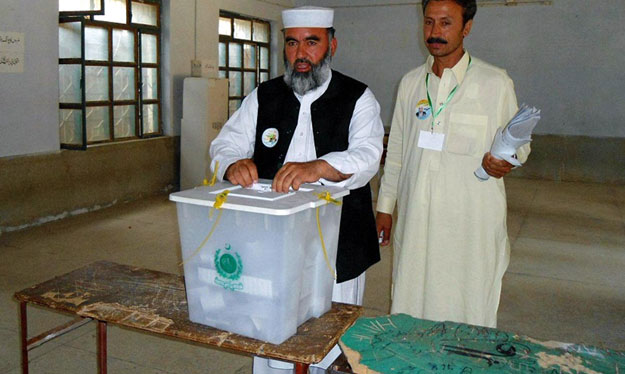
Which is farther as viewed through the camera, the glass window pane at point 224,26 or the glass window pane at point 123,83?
the glass window pane at point 224,26

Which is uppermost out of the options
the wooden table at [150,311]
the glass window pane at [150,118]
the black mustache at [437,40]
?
Result: the black mustache at [437,40]

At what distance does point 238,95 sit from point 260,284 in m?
7.25

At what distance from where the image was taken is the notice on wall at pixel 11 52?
4.69 metres

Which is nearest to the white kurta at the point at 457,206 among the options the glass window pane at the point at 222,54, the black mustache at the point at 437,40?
the black mustache at the point at 437,40

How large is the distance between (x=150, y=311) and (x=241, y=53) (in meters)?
7.15

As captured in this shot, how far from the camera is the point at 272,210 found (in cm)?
120

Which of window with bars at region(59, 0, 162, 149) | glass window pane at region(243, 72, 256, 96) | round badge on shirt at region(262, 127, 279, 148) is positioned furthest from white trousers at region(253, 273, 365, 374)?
glass window pane at region(243, 72, 256, 96)

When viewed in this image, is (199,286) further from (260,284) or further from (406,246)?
(406,246)

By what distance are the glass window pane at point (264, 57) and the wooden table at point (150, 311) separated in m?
7.20

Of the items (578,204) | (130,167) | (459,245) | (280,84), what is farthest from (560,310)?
(130,167)

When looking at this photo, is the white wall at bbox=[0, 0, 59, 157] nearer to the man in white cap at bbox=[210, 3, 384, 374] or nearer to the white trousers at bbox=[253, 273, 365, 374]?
the man in white cap at bbox=[210, 3, 384, 374]

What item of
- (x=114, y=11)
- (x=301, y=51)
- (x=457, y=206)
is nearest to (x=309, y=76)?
(x=301, y=51)

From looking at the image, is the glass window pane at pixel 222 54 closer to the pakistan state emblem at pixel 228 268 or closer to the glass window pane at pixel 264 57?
the glass window pane at pixel 264 57

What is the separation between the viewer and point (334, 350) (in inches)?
80.0
